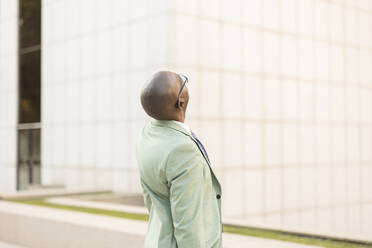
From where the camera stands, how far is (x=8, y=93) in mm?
18391

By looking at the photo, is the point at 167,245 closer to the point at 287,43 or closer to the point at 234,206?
the point at 234,206

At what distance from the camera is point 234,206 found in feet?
44.6

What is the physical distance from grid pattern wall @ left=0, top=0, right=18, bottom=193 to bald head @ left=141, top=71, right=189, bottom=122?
1556cm

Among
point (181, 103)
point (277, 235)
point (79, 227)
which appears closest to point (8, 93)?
point (79, 227)

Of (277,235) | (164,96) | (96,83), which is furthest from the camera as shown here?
(96,83)

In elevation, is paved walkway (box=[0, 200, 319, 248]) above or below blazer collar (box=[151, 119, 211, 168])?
below

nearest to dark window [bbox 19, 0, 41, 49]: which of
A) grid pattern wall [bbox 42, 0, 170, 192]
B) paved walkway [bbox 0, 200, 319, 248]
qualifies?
grid pattern wall [bbox 42, 0, 170, 192]

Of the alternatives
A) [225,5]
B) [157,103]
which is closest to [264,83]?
[225,5]

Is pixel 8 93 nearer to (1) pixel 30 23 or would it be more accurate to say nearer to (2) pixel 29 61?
(2) pixel 29 61

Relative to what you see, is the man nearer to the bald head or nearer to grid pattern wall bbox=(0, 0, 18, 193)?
the bald head

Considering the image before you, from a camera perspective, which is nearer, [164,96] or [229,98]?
[164,96]

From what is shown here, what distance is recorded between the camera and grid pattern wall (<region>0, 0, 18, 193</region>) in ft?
59.1

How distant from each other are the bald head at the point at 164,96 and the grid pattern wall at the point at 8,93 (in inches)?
613

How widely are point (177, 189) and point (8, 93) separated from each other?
16.6 metres
